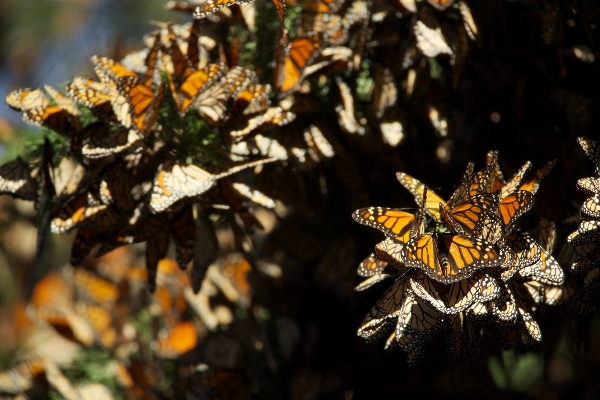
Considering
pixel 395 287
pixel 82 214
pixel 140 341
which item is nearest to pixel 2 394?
pixel 140 341

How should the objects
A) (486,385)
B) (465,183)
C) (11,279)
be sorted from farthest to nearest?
(11,279) < (486,385) < (465,183)

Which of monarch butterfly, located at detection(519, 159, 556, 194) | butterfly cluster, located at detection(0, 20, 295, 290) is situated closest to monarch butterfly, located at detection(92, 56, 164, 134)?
butterfly cluster, located at detection(0, 20, 295, 290)

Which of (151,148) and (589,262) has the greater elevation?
(151,148)

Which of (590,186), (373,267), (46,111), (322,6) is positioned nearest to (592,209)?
(590,186)

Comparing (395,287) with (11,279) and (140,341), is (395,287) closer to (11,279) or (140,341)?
(140,341)

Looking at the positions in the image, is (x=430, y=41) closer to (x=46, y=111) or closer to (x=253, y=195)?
(x=253, y=195)

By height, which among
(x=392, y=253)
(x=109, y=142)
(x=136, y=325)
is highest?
(x=109, y=142)
